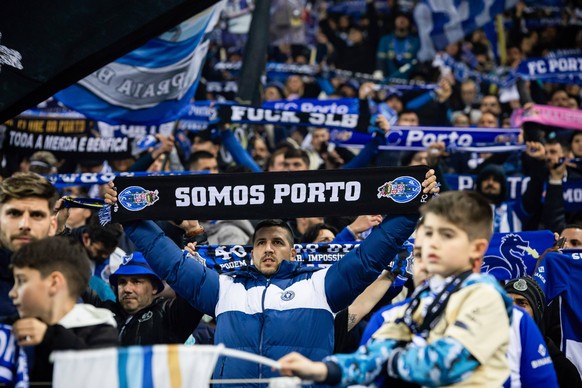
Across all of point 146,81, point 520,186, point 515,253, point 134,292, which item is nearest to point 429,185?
point 515,253

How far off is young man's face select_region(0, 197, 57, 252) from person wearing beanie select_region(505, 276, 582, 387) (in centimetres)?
318

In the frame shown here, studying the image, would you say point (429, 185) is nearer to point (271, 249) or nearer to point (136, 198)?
point (271, 249)

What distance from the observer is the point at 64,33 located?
246 inches

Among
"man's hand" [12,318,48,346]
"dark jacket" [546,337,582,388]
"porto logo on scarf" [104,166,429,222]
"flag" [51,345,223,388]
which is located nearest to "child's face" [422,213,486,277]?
"flag" [51,345,223,388]

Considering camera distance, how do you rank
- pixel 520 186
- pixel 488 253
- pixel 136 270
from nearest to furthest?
pixel 136 270 → pixel 488 253 → pixel 520 186

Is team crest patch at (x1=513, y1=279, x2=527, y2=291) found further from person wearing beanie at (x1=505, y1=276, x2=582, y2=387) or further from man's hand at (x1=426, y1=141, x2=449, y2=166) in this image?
man's hand at (x1=426, y1=141, x2=449, y2=166)

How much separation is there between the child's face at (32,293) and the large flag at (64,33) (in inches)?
67.4

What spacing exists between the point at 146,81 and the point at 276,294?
4.38m

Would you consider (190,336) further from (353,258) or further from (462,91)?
(462,91)

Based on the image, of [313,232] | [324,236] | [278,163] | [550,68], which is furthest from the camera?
[550,68]

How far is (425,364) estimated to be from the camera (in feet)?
14.9

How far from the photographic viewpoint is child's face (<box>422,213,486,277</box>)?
4.79 metres

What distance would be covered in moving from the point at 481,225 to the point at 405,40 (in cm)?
1439

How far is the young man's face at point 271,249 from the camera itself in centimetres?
700
